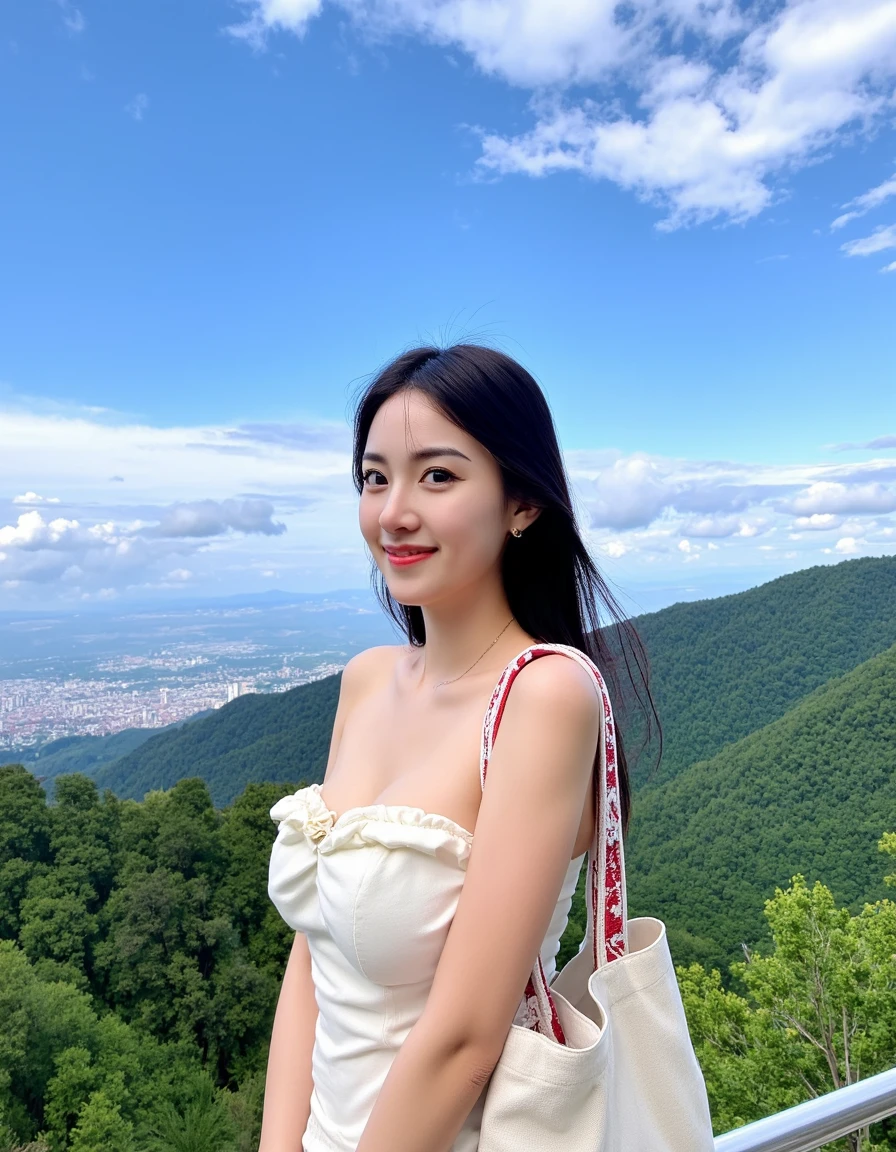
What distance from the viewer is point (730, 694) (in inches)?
627

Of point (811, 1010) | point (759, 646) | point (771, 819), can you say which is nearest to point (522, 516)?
point (811, 1010)

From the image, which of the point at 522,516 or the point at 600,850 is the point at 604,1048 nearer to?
the point at 600,850

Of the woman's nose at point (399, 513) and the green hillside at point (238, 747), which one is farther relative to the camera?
the green hillside at point (238, 747)

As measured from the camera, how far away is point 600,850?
0.68 meters

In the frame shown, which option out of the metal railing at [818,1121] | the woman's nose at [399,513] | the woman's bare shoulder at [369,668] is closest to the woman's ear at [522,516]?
the woman's nose at [399,513]

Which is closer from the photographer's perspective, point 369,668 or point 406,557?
point 406,557

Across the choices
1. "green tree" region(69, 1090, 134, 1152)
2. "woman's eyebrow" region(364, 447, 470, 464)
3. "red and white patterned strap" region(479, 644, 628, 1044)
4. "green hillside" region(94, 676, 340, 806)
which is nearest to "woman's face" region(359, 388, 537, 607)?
"woman's eyebrow" region(364, 447, 470, 464)

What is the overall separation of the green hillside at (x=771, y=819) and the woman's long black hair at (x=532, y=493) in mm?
A: 9737

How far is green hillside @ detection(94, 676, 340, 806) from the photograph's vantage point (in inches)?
259

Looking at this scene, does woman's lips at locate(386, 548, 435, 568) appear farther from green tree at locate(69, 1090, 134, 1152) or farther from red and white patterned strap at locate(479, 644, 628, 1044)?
green tree at locate(69, 1090, 134, 1152)

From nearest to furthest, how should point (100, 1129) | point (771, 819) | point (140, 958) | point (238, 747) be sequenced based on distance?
1. point (100, 1129)
2. point (140, 958)
3. point (238, 747)
4. point (771, 819)

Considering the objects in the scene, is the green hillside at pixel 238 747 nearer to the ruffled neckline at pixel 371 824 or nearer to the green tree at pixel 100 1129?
the green tree at pixel 100 1129

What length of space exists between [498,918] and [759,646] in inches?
712

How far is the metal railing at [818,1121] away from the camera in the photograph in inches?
41.0
